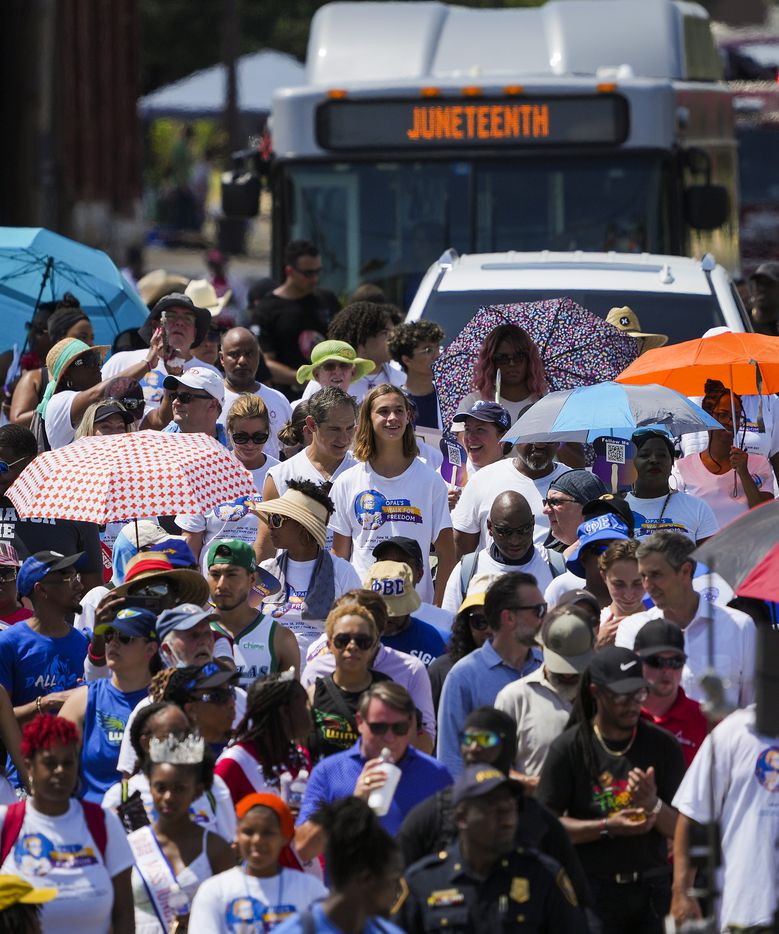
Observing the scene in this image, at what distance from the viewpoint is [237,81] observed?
138 ft

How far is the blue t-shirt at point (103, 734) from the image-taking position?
746 centimetres

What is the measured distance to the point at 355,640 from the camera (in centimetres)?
742

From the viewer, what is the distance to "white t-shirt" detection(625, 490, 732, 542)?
9.30 m

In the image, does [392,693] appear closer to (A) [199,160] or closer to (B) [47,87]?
(B) [47,87]

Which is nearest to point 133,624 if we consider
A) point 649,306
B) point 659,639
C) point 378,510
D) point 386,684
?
point 386,684

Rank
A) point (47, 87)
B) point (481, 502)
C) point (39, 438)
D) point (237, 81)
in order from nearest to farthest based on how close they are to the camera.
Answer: point (481, 502) → point (39, 438) → point (47, 87) → point (237, 81)

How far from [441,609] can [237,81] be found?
34.2 meters

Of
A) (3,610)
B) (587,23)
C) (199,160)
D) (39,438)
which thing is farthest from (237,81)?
(3,610)

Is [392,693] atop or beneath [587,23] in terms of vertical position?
beneath

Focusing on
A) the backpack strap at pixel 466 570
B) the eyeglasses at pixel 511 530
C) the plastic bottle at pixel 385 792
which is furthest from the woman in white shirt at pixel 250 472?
the plastic bottle at pixel 385 792

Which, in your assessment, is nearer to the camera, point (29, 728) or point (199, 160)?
point (29, 728)

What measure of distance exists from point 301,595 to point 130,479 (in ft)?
2.87

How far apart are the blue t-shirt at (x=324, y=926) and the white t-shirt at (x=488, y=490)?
4190 millimetres

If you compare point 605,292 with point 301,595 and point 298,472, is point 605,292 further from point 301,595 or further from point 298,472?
point 301,595
